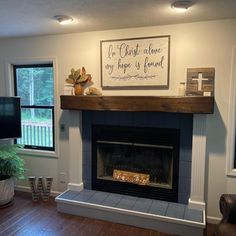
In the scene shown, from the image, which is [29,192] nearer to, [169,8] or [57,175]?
[57,175]

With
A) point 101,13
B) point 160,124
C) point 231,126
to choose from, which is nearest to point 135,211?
point 160,124

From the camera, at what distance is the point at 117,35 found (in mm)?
3008

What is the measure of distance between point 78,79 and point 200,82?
1481mm

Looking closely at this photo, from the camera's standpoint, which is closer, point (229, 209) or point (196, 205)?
point (229, 209)

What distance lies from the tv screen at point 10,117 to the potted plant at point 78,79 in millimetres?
852

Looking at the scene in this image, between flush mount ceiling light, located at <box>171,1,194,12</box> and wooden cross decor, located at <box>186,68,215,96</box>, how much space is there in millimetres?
721

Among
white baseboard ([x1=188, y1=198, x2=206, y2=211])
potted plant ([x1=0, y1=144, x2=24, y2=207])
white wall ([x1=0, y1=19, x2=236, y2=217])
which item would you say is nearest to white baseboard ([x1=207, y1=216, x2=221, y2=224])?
white wall ([x1=0, y1=19, x2=236, y2=217])

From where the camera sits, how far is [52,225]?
2744mm

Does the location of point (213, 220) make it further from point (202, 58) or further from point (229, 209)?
point (202, 58)

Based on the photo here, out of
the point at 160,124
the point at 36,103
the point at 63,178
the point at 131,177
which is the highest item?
the point at 36,103

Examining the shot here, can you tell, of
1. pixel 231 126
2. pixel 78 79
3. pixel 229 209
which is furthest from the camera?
pixel 78 79

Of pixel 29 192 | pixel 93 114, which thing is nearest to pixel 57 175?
pixel 29 192

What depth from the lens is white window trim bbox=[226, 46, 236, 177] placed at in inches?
103

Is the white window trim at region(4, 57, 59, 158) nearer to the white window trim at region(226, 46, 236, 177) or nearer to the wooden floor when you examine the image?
the wooden floor
